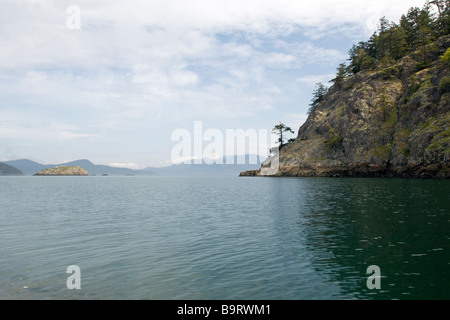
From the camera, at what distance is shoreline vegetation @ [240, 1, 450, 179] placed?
102 metres

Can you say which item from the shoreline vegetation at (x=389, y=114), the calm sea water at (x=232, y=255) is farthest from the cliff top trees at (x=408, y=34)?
the calm sea water at (x=232, y=255)

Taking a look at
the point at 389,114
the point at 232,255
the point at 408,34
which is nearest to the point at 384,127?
the point at 389,114

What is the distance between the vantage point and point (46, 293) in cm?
1558

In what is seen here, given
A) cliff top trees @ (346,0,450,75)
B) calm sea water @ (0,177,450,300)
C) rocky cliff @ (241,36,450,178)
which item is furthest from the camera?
cliff top trees @ (346,0,450,75)

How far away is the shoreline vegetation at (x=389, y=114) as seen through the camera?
102375 millimetres

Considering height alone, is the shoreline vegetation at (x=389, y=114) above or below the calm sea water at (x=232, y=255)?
above

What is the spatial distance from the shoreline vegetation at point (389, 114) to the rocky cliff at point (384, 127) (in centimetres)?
32

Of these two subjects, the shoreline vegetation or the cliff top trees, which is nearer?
the shoreline vegetation

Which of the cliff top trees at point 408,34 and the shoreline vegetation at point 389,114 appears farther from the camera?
the cliff top trees at point 408,34

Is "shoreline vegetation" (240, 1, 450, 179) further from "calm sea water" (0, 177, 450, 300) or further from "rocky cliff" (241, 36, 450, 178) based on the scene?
"calm sea water" (0, 177, 450, 300)

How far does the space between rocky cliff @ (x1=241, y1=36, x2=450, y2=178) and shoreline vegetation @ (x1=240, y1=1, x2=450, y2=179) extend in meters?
0.32

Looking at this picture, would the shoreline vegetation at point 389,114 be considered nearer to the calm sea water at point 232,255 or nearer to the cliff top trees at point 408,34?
the cliff top trees at point 408,34

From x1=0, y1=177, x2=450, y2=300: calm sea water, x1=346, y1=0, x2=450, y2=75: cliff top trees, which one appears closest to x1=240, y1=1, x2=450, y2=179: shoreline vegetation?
x1=346, y1=0, x2=450, y2=75: cliff top trees

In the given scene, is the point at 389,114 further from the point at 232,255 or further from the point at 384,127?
the point at 232,255
